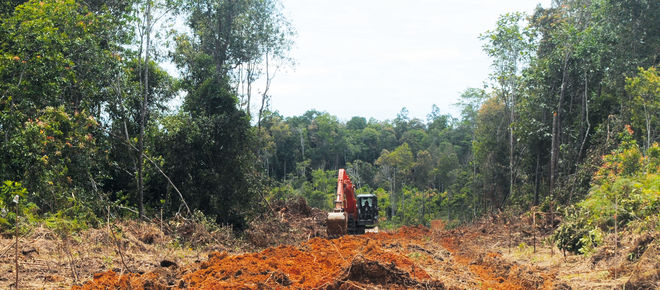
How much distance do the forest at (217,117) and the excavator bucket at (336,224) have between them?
159 inches

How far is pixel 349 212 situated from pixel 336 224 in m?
3.61

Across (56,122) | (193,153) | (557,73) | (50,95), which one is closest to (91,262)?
(56,122)

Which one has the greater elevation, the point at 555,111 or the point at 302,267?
the point at 555,111

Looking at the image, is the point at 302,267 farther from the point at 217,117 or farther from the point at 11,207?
the point at 217,117

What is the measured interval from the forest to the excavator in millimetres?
3717

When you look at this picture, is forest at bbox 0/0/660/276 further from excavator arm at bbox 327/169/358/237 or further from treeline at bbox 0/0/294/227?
excavator arm at bbox 327/169/358/237

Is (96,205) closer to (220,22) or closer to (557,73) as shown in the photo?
(220,22)

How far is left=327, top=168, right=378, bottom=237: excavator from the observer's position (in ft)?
56.3

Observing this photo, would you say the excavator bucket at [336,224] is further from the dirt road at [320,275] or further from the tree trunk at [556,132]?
the tree trunk at [556,132]

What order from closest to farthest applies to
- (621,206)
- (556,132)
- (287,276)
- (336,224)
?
(287,276) < (621,206) < (336,224) < (556,132)

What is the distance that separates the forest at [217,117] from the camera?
13195mm

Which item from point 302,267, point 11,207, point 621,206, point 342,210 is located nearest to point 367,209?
point 342,210

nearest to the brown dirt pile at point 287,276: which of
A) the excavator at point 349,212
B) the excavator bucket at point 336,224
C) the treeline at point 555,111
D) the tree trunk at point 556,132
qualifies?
the excavator bucket at point 336,224

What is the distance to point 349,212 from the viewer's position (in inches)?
813
